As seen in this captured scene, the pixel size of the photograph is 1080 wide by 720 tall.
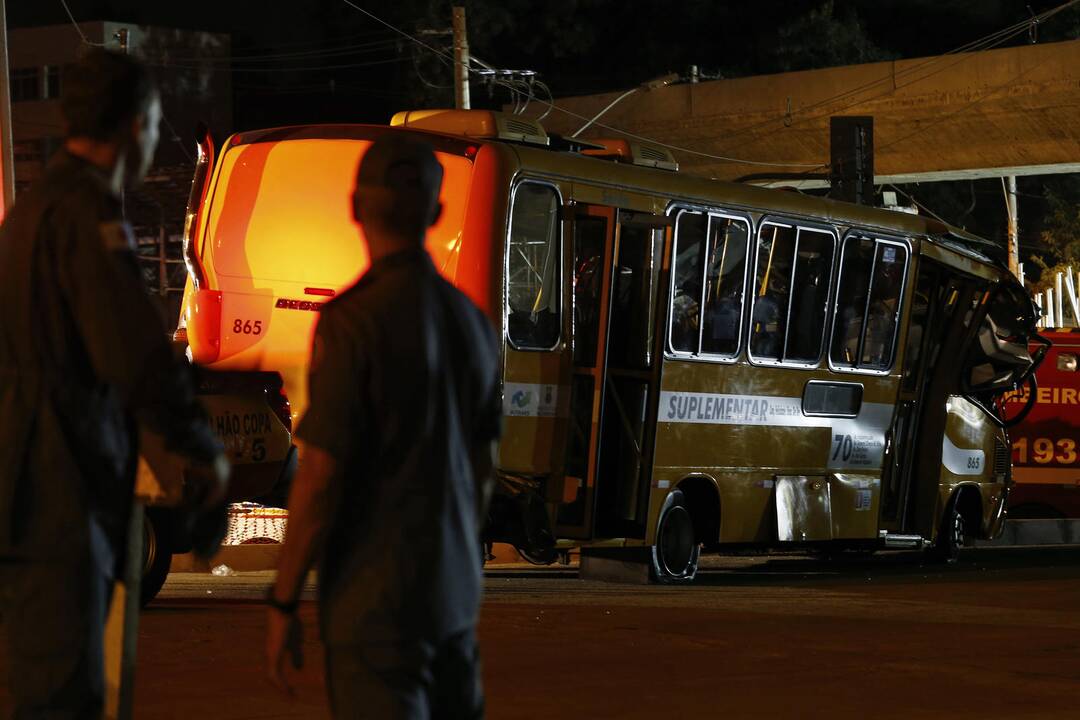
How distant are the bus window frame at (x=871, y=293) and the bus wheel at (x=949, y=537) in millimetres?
2102

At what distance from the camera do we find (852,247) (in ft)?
57.1

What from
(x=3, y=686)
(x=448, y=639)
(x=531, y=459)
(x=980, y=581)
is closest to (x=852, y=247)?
(x=980, y=581)

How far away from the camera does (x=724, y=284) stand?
51.5ft

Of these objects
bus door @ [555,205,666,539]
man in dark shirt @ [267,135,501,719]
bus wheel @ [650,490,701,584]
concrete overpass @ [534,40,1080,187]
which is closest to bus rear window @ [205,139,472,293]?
bus door @ [555,205,666,539]

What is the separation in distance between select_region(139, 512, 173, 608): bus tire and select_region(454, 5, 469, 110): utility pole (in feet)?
71.1

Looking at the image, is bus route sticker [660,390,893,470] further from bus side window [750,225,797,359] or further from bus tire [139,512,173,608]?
bus tire [139,512,173,608]

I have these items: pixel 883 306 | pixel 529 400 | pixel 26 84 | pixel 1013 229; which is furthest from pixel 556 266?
pixel 26 84

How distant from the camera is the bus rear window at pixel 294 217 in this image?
13.7m

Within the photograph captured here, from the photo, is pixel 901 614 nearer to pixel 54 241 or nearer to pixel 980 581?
pixel 980 581

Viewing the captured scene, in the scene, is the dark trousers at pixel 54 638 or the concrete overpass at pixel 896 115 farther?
the concrete overpass at pixel 896 115

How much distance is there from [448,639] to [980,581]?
1271 centimetres

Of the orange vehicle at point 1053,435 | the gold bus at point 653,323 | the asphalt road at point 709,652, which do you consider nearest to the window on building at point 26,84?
the orange vehicle at point 1053,435

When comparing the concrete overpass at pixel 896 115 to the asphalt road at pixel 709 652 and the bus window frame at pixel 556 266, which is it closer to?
the asphalt road at pixel 709 652

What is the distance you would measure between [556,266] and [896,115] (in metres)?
21.4
